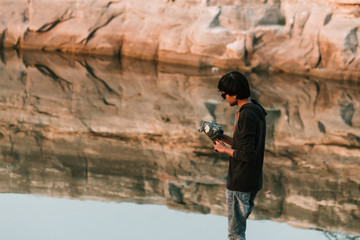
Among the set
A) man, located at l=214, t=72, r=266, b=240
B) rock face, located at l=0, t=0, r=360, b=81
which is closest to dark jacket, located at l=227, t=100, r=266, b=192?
man, located at l=214, t=72, r=266, b=240

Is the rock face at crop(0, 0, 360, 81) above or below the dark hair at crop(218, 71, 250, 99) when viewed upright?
above

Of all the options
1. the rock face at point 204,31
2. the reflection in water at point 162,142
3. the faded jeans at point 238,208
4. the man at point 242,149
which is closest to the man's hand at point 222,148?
the man at point 242,149

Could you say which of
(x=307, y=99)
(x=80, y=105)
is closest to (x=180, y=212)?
(x=80, y=105)

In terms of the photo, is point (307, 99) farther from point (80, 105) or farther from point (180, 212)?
point (180, 212)

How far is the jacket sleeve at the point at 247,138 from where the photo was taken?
3199mm

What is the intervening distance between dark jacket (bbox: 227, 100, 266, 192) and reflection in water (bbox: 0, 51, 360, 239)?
4.75 ft

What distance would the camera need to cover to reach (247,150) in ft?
10.5

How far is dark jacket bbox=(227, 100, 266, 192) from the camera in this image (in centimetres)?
321

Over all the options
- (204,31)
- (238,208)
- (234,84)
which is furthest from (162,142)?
(204,31)

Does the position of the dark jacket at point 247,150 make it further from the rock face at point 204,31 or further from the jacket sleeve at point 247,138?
the rock face at point 204,31

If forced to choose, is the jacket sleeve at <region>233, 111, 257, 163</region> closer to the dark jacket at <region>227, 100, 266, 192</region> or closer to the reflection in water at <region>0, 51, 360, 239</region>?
the dark jacket at <region>227, 100, 266, 192</region>

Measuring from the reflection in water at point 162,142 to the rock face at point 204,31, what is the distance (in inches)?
59.5

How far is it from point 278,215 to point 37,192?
1.90 metres

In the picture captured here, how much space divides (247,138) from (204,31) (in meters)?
9.60
